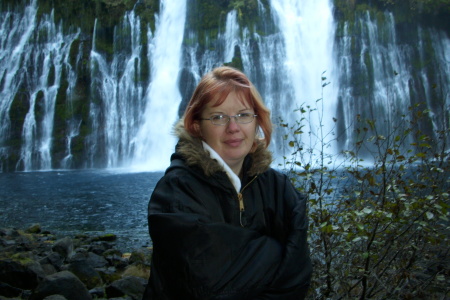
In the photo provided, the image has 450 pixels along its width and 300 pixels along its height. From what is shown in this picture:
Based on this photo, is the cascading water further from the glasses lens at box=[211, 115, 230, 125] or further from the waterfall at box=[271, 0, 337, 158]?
the glasses lens at box=[211, 115, 230, 125]

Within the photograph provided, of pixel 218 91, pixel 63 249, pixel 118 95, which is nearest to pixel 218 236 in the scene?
pixel 218 91

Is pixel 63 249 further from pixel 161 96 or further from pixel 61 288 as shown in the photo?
pixel 161 96

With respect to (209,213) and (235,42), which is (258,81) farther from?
(209,213)

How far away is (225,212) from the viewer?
2191 mm

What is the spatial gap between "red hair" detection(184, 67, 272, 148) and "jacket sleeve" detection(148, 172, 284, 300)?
442 millimetres

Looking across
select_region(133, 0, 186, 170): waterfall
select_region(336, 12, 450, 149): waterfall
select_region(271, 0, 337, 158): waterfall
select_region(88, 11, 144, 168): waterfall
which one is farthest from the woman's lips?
select_region(88, 11, 144, 168): waterfall

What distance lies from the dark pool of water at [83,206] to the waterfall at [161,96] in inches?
359

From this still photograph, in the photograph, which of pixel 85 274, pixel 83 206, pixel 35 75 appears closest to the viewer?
pixel 85 274

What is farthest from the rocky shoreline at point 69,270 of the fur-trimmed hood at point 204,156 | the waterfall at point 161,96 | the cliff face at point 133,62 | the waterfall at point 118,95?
the cliff face at point 133,62

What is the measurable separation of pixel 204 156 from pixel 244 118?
35 centimetres

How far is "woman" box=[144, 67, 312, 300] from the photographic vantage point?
1.95m

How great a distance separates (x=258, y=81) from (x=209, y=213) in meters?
31.7

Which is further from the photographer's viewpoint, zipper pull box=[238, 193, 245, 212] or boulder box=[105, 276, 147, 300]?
boulder box=[105, 276, 147, 300]

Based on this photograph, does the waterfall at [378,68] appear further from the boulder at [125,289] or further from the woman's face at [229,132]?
the woman's face at [229,132]
